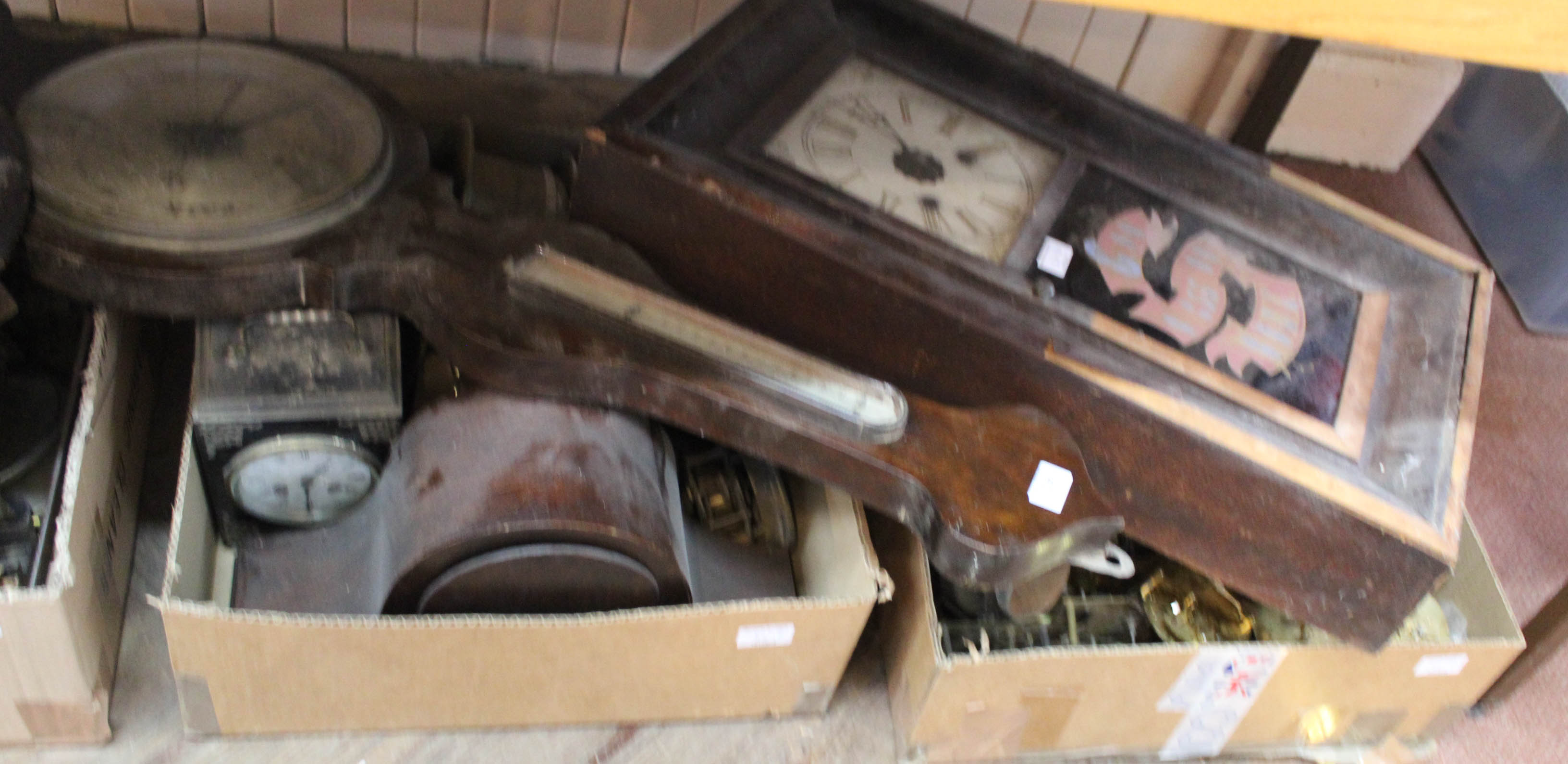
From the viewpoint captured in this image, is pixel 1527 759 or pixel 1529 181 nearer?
pixel 1527 759

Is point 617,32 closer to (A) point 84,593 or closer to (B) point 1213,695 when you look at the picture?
(A) point 84,593

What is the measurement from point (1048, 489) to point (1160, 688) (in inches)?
11.4

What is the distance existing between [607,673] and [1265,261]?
0.78m

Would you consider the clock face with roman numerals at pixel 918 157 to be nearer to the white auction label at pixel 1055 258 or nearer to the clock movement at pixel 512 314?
the white auction label at pixel 1055 258

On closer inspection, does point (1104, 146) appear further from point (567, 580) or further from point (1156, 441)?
point (567, 580)

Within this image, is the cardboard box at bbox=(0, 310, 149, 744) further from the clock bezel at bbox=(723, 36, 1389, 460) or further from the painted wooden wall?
the clock bezel at bbox=(723, 36, 1389, 460)

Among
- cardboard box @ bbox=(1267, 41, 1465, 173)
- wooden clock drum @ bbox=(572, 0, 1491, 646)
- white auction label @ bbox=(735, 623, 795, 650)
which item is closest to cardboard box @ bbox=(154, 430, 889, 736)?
white auction label @ bbox=(735, 623, 795, 650)

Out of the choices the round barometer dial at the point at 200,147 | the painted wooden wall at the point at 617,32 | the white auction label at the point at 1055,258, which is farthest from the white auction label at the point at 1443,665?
the round barometer dial at the point at 200,147

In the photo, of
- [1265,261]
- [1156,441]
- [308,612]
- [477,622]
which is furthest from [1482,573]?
[308,612]

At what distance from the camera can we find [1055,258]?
114 centimetres

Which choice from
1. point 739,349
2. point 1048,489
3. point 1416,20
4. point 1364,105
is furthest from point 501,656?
point 1364,105

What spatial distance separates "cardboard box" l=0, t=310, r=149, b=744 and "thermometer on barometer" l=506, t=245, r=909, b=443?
406mm

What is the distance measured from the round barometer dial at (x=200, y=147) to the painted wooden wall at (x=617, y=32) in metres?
0.37

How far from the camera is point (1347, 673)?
1196mm
